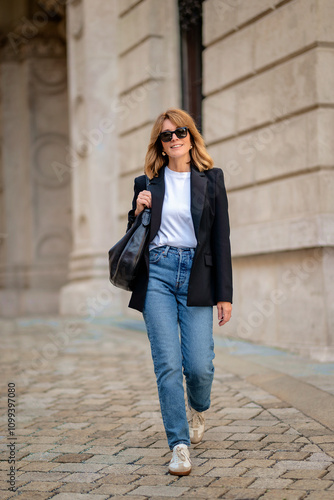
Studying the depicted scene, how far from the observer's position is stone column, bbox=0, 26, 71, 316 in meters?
15.0

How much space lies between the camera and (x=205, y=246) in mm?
3785

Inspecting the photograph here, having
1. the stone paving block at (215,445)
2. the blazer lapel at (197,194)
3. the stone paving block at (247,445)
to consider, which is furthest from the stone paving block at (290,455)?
the blazer lapel at (197,194)

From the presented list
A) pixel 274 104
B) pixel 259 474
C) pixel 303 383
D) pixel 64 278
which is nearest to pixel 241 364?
pixel 303 383

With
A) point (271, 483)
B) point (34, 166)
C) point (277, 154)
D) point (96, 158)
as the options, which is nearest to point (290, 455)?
point (271, 483)

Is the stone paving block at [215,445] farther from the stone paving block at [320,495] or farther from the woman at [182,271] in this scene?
the stone paving block at [320,495]

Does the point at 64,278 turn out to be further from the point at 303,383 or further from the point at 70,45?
the point at 303,383

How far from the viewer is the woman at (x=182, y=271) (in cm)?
366

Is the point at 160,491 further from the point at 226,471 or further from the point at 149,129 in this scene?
the point at 149,129

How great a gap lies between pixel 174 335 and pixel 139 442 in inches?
34.7

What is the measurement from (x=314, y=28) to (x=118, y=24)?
501 cm

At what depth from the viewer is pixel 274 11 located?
24.5ft

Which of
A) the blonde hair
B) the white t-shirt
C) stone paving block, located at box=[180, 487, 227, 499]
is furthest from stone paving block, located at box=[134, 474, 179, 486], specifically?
the blonde hair

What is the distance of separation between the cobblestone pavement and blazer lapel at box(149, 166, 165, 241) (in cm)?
117

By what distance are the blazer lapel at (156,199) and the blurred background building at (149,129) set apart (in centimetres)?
312
